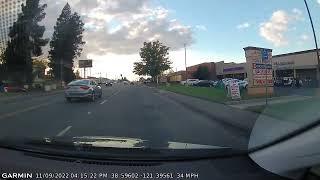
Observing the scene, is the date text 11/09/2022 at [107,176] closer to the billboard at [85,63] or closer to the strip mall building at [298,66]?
the strip mall building at [298,66]

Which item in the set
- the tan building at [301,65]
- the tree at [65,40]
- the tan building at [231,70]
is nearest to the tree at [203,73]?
the tan building at [231,70]

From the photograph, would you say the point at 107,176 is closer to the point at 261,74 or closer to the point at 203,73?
the point at 261,74

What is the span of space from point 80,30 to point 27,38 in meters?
22.4

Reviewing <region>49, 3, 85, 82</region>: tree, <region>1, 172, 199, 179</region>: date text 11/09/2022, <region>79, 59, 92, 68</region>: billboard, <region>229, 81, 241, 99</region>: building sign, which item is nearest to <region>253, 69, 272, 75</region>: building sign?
<region>229, 81, 241, 99</region>: building sign

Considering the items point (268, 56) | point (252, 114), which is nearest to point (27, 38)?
point (268, 56)

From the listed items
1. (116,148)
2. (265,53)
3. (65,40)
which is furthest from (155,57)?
(116,148)

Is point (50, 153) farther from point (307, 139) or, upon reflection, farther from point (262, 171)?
point (307, 139)

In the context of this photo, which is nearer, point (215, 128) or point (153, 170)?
point (153, 170)

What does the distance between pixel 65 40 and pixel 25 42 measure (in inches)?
736

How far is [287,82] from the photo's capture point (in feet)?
156

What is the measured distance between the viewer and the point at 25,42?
76.2 metres

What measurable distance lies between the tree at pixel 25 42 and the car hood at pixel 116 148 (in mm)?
70292

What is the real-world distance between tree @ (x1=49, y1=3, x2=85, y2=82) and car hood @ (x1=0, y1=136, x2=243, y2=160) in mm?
90403

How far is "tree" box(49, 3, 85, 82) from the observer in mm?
94375
